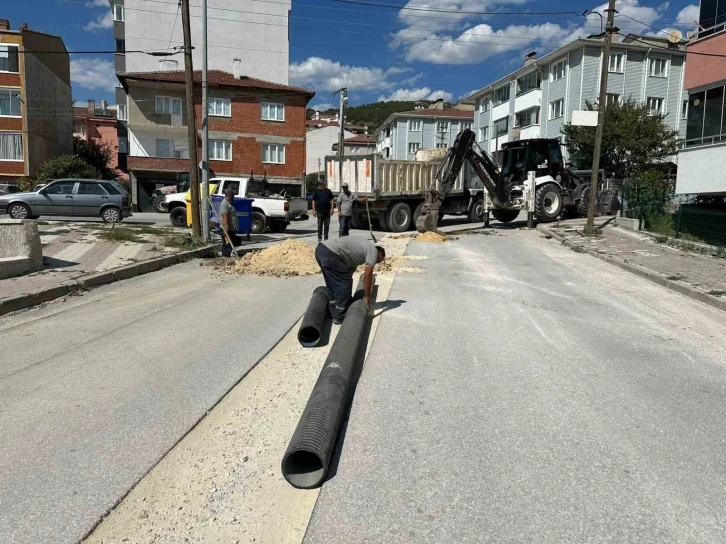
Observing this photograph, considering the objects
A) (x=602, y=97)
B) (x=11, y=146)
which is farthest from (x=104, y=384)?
(x=11, y=146)

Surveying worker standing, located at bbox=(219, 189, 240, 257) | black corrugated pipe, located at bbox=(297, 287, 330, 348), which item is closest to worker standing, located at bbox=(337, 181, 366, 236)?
worker standing, located at bbox=(219, 189, 240, 257)

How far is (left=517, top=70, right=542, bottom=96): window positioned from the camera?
44719 millimetres

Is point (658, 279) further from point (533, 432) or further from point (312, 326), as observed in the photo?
point (533, 432)

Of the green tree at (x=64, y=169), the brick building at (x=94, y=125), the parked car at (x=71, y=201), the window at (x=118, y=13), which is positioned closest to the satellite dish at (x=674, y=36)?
the parked car at (x=71, y=201)

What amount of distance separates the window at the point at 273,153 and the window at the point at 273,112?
2.06 meters

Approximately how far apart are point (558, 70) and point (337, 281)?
4003cm

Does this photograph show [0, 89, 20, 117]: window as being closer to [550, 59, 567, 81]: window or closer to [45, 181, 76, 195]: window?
[45, 181, 76, 195]: window

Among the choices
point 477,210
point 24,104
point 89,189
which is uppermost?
point 24,104

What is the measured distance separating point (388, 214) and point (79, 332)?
13.9 metres

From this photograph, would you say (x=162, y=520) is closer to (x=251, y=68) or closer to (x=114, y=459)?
(x=114, y=459)

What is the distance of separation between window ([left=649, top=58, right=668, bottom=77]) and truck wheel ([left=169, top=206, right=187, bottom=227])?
34.4 meters

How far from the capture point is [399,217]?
2025 cm

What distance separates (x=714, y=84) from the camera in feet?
53.8

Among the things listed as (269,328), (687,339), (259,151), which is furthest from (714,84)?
(259,151)
